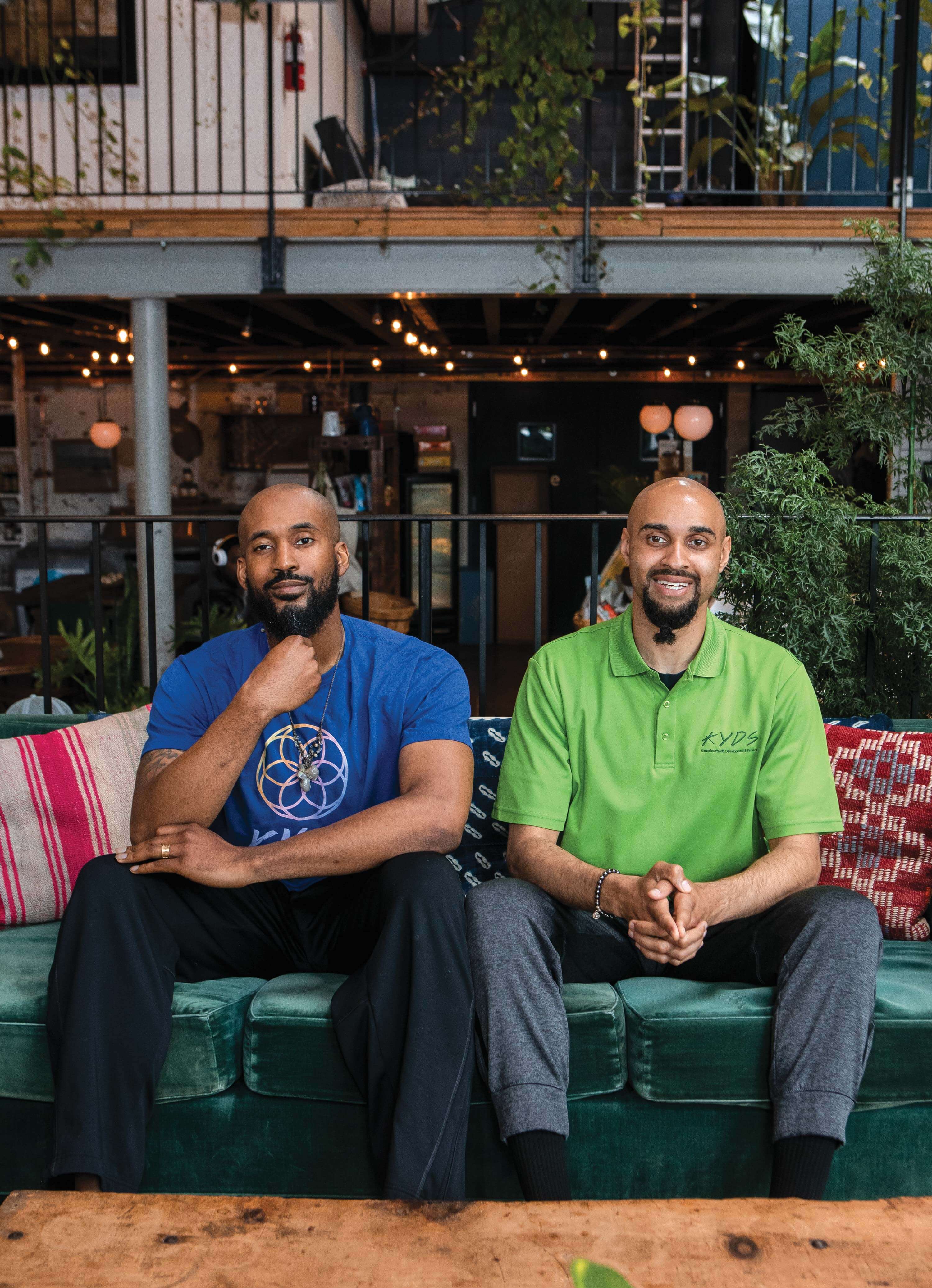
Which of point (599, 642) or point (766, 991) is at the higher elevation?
point (599, 642)

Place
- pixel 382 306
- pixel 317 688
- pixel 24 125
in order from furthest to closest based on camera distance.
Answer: pixel 24 125 < pixel 382 306 < pixel 317 688

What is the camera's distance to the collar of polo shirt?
2.01m

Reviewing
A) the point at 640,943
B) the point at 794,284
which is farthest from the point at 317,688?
the point at 794,284

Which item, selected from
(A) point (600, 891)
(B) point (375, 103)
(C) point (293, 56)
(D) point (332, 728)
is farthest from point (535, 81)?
(A) point (600, 891)

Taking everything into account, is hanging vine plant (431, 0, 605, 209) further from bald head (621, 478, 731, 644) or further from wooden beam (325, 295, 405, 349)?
bald head (621, 478, 731, 644)

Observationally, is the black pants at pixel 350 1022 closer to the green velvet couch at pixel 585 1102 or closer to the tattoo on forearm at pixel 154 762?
the green velvet couch at pixel 585 1102

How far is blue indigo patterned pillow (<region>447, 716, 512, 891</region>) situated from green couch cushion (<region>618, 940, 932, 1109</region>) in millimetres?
657

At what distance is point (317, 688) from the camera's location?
1.97 meters

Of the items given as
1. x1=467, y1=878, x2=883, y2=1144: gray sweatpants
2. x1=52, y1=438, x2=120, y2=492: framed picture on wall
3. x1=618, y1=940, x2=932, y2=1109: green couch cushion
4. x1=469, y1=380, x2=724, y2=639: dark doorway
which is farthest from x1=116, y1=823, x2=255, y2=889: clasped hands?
x1=52, y1=438, x2=120, y2=492: framed picture on wall

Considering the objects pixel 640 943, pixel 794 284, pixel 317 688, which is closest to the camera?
pixel 640 943

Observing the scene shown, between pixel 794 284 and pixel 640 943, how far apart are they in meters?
4.17

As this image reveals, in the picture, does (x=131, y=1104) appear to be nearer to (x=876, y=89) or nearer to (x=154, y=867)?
(x=154, y=867)

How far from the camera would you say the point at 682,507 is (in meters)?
2.02

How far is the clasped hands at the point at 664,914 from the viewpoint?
5.66 feet
